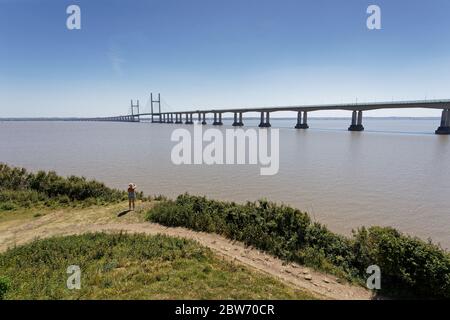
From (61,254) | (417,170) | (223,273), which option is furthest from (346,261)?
(417,170)

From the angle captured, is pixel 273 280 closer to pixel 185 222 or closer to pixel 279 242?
pixel 279 242

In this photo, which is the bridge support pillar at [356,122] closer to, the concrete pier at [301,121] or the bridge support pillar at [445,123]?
the concrete pier at [301,121]

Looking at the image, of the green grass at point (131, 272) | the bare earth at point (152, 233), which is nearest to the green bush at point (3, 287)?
the green grass at point (131, 272)

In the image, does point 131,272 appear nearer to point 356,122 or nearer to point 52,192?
point 52,192

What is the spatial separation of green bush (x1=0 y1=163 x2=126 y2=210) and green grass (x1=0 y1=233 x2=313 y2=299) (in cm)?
705

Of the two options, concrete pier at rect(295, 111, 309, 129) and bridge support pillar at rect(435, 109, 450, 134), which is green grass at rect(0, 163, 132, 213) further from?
concrete pier at rect(295, 111, 309, 129)

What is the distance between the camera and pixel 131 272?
6984 millimetres

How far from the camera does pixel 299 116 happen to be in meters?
109

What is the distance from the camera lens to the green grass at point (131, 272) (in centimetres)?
606

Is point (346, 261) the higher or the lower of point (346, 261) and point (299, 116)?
the lower

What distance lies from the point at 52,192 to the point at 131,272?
43.4 ft
